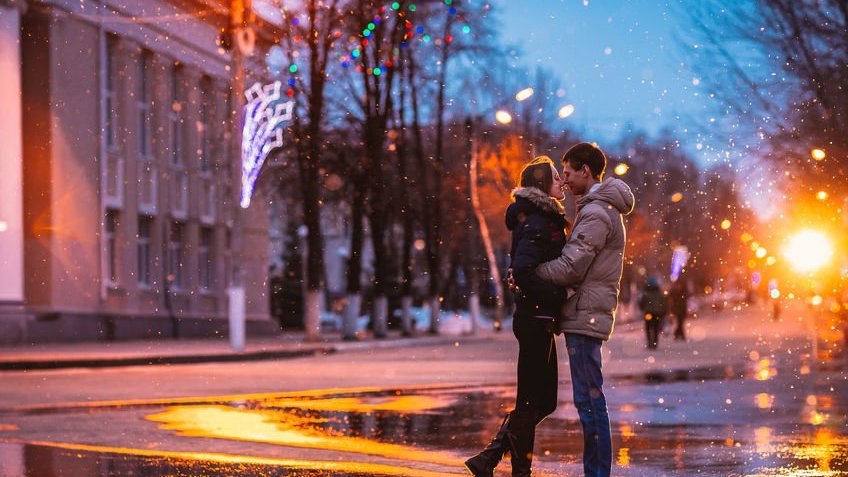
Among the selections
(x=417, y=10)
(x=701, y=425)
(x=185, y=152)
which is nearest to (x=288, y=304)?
(x=185, y=152)

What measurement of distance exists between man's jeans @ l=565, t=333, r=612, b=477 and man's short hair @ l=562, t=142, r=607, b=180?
0.82 meters

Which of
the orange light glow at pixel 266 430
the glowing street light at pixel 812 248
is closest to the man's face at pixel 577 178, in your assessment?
the orange light glow at pixel 266 430

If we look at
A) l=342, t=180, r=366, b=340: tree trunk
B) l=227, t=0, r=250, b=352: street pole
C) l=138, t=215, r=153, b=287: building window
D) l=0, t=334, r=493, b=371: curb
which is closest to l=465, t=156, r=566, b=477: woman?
l=0, t=334, r=493, b=371: curb

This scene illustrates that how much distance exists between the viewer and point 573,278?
664 centimetres

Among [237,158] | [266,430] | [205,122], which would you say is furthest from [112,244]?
[266,430]

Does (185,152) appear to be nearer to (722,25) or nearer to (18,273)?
(18,273)

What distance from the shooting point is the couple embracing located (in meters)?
6.69

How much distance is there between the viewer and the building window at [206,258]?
42594 millimetres

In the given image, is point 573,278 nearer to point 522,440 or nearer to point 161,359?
point 522,440

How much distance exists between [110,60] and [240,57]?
959cm

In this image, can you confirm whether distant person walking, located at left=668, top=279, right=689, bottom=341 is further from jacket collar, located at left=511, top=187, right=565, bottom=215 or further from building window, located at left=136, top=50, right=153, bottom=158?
jacket collar, located at left=511, top=187, right=565, bottom=215

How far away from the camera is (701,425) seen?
10922mm

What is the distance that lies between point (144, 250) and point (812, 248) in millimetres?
27754

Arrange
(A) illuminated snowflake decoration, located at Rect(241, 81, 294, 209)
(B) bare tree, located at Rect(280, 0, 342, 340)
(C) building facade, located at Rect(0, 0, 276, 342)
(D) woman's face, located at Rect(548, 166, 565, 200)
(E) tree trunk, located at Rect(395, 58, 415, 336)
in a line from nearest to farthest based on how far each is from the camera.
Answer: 1. (D) woman's face, located at Rect(548, 166, 565, 200)
2. (A) illuminated snowflake decoration, located at Rect(241, 81, 294, 209)
3. (C) building facade, located at Rect(0, 0, 276, 342)
4. (B) bare tree, located at Rect(280, 0, 342, 340)
5. (E) tree trunk, located at Rect(395, 58, 415, 336)
